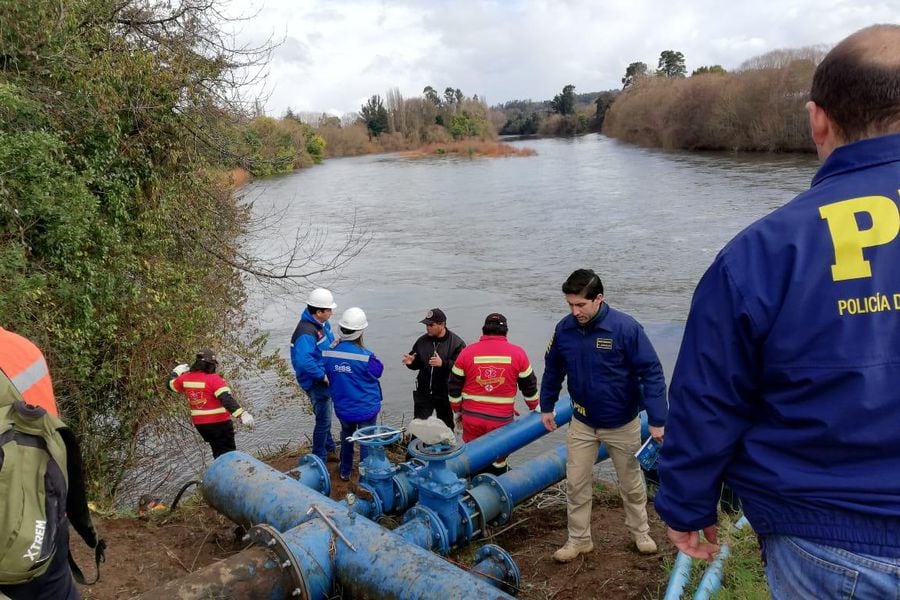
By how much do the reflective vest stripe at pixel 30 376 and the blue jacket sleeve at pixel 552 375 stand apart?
9.53ft

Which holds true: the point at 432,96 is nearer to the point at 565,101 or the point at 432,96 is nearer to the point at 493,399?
the point at 565,101

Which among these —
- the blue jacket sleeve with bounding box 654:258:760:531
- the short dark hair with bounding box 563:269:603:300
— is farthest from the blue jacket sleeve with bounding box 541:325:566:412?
the blue jacket sleeve with bounding box 654:258:760:531

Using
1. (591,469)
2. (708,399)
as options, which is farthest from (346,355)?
(708,399)

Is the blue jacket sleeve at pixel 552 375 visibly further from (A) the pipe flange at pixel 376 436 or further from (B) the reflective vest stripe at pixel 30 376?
(B) the reflective vest stripe at pixel 30 376

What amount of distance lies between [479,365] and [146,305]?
404 centimetres

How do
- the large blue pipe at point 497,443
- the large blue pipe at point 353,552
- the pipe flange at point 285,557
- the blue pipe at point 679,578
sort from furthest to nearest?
the large blue pipe at point 497,443, the blue pipe at point 679,578, the pipe flange at point 285,557, the large blue pipe at point 353,552

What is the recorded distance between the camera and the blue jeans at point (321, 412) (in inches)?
238

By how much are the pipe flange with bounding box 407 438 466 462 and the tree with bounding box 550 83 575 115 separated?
336 feet

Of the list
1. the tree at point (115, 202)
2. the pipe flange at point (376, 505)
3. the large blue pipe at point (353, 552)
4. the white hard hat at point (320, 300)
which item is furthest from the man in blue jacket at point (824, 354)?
Result: the tree at point (115, 202)

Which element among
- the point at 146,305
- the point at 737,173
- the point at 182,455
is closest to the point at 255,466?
the point at 146,305

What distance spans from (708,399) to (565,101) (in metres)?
108

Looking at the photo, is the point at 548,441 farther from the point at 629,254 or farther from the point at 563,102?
the point at 563,102

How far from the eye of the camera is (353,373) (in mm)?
5625

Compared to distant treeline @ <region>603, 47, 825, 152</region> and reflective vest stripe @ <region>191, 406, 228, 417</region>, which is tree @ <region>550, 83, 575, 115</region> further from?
reflective vest stripe @ <region>191, 406, 228, 417</region>
